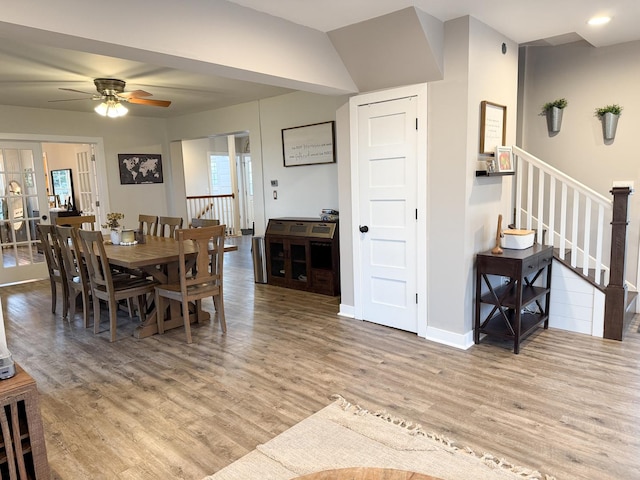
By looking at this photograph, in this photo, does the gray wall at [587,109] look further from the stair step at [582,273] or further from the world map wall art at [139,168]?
the world map wall art at [139,168]

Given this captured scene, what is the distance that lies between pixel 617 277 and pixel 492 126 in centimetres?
156

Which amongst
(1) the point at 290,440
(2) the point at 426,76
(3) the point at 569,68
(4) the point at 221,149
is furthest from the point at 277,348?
(4) the point at 221,149

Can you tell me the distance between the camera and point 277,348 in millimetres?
3484

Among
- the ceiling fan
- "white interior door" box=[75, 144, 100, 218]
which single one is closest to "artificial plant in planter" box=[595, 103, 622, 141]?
the ceiling fan

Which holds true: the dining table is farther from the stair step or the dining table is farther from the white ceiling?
the stair step

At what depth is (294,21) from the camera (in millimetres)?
3121

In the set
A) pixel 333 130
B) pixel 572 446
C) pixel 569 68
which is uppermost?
pixel 569 68

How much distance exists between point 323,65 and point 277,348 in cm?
229

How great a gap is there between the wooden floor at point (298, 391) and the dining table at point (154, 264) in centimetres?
20

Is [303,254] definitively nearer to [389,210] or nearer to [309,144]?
[309,144]

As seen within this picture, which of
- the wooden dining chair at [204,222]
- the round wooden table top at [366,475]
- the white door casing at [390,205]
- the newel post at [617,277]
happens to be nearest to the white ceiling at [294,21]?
the white door casing at [390,205]

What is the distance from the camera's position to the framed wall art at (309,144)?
204 inches

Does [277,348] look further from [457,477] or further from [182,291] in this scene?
[457,477]

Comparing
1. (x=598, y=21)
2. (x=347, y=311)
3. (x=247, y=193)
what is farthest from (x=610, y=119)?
(x=247, y=193)
